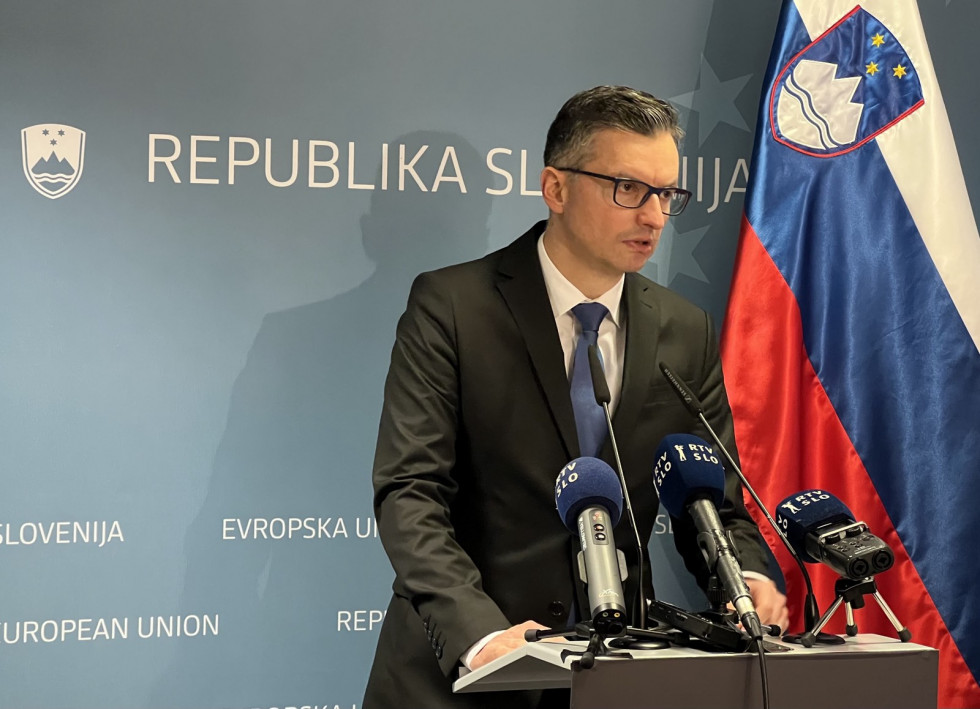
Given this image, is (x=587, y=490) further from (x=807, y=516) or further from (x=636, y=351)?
(x=636, y=351)

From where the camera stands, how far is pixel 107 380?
3.02m

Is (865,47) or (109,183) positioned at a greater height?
(865,47)

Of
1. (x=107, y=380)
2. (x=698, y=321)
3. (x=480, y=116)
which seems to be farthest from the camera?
(x=480, y=116)

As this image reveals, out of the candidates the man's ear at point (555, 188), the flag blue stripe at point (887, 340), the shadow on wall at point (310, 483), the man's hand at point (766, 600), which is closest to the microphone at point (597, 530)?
the man's hand at point (766, 600)

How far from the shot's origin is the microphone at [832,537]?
148cm

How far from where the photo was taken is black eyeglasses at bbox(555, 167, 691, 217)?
2.26 m

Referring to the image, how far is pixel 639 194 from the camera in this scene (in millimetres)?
2273

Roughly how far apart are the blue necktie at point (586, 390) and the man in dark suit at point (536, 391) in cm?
3

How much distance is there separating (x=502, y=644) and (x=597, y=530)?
34cm

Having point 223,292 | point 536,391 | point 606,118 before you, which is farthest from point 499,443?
point 223,292

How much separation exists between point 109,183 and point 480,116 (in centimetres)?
107

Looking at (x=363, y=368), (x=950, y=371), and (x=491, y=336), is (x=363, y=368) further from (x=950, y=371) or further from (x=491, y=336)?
(x=950, y=371)

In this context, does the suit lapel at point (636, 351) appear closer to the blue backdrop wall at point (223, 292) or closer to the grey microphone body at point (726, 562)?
the grey microphone body at point (726, 562)

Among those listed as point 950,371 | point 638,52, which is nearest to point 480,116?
point 638,52
